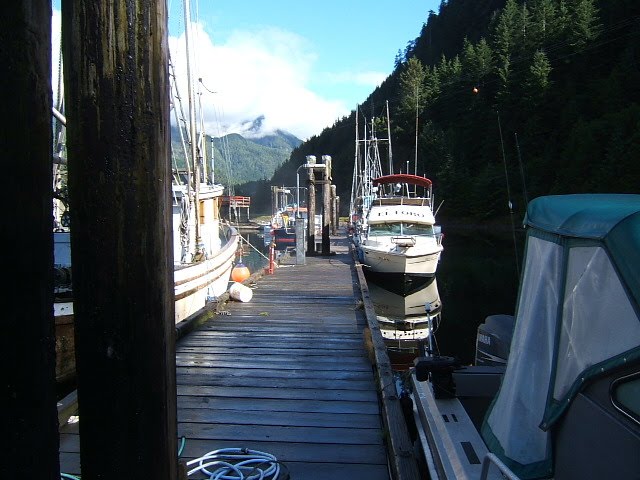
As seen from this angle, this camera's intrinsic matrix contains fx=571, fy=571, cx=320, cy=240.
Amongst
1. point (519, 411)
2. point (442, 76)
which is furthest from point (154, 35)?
point (442, 76)

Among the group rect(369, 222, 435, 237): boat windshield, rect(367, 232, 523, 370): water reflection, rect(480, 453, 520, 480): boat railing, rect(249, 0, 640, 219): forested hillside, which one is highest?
rect(249, 0, 640, 219): forested hillside

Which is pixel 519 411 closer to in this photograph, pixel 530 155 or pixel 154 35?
pixel 154 35

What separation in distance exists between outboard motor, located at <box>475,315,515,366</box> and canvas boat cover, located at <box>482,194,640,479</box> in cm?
305

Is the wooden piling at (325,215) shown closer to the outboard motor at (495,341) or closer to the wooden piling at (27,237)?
the outboard motor at (495,341)

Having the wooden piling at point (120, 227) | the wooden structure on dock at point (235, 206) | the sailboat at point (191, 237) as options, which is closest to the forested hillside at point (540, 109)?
the wooden structure on dock at point (235, 206)

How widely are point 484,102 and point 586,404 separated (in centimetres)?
6752

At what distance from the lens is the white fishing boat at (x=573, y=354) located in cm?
204

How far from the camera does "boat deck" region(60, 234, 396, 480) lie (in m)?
3.79

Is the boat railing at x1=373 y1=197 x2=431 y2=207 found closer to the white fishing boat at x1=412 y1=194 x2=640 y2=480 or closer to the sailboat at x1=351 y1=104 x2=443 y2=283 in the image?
the sailboat at x1=351 y1=104 x2=443 y2=283

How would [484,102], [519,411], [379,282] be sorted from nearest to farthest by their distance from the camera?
1. [519,411]
2. [379,282]
3. [484,102]

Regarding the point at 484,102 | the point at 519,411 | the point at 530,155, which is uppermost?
the point at 484,102

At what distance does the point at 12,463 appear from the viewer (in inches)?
59.6

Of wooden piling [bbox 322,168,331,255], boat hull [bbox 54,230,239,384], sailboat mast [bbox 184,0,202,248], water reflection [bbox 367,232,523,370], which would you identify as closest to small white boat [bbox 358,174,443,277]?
water reflection [bbox 367,232,523,370]

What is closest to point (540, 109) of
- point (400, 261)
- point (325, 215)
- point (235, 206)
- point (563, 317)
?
point (235, 206)
